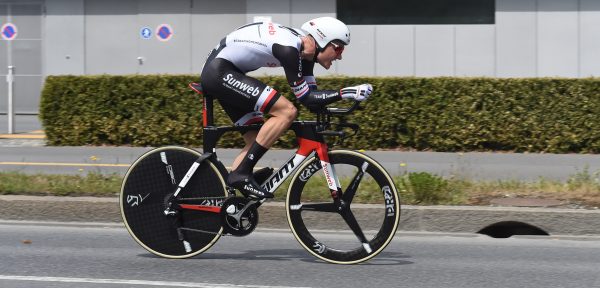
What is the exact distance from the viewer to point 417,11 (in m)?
22.3

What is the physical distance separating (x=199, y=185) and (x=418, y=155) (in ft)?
26.4

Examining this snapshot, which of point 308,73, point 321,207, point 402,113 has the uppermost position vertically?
point 308,73

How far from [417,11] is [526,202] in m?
14.4

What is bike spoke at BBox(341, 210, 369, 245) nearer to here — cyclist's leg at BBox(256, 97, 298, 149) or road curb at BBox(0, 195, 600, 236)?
cyclist's leg at BBox(256, 97, 298, 149)

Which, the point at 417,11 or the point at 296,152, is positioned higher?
the point at 417,11

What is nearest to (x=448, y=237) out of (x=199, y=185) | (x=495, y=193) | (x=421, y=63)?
(x=495, y=193)

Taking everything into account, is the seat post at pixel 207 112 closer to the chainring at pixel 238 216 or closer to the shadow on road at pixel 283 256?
the chainring at pixel 238 216

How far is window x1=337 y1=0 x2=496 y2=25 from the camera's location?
72.6 ft

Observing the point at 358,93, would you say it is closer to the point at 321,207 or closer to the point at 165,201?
the point at 321,207

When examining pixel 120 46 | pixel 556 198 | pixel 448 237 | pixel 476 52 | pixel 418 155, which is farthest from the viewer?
pixel 120 46

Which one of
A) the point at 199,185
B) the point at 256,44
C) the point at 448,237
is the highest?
the point at 256,44

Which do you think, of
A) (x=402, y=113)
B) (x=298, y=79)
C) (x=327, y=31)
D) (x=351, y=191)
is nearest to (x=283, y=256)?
(x=351, y=191)

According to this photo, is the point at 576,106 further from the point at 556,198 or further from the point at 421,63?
the point at 421,63

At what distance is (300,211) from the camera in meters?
6.56
